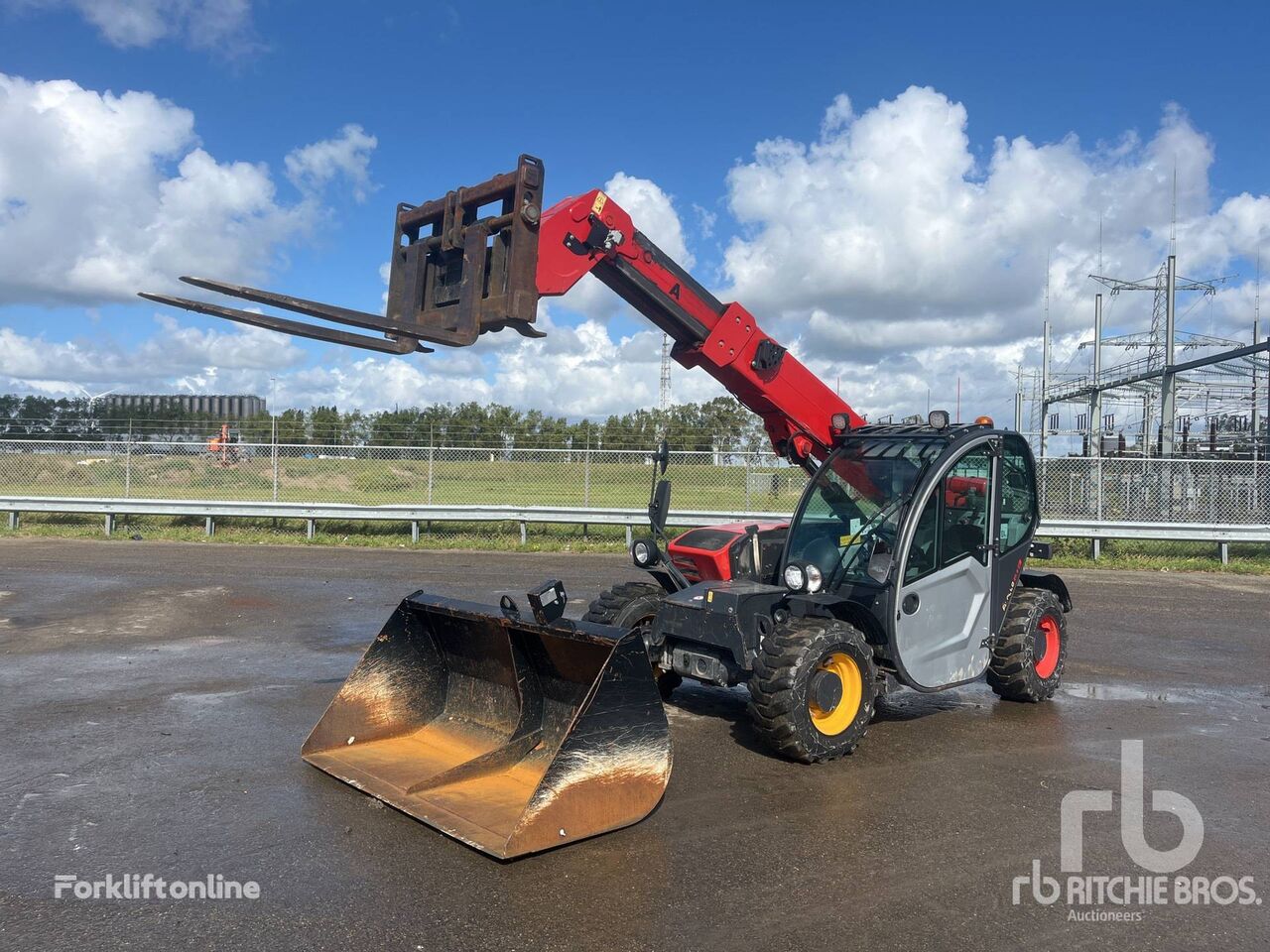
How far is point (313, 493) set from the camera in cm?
2170

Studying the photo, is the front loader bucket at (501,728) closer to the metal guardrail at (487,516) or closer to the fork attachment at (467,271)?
the fork attachment at (467,271)

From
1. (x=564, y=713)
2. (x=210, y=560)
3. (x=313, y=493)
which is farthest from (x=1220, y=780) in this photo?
(x=313, y=493)

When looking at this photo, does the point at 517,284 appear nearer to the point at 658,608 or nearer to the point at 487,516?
the point at 658,608

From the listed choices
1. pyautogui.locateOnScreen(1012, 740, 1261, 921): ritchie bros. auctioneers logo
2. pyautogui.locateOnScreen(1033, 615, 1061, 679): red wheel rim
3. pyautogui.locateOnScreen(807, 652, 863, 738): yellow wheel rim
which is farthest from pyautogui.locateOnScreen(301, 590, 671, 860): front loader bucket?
pyautogui.locateOnScreen(1033, 615, 1061, 679): red wheel rim

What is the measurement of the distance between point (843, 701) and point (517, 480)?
14.9 meters

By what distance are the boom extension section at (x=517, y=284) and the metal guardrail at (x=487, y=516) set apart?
1028 cm

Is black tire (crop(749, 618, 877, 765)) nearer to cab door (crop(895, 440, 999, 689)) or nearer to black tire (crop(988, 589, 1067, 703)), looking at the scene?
cab door (crop(895, 440, 999, 689))

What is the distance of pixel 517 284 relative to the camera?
5.51 metres

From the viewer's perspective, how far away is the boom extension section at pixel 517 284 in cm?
525

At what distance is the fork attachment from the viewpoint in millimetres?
5438

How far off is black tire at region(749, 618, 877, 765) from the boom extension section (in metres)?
2.00

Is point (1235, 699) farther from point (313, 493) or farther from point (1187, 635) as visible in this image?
point (313, 493)

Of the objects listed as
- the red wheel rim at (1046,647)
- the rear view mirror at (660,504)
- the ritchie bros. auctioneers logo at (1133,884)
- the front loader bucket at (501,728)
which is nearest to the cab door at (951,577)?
the red wheel rim at (1046,647)

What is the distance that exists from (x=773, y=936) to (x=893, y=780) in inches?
84.6
